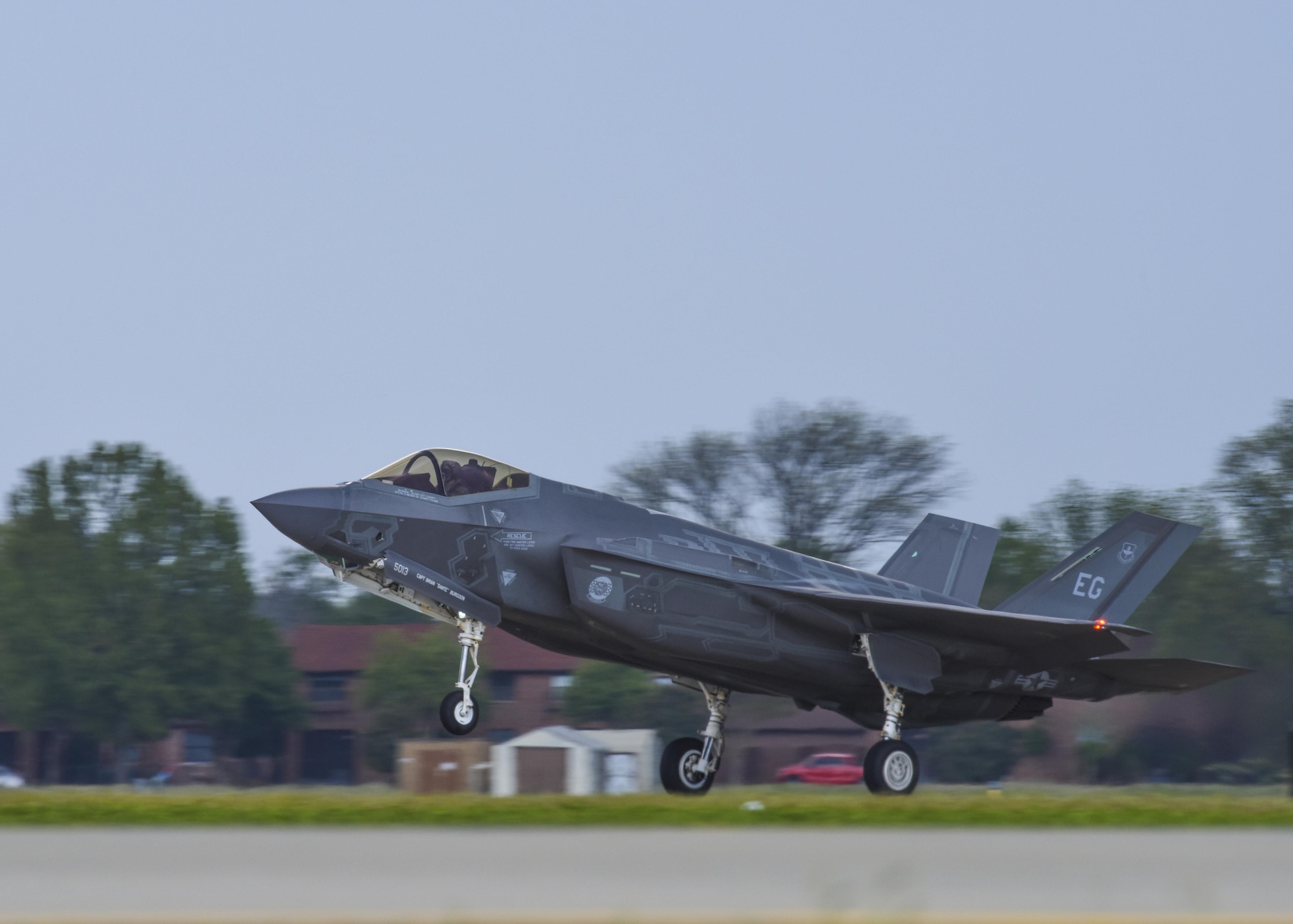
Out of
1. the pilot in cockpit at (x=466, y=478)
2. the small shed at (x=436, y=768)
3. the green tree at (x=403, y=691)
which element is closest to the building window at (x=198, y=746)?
the green tree at (x=403, y=691)

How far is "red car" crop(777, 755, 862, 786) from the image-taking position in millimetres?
49438

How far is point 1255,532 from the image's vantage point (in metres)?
56.3

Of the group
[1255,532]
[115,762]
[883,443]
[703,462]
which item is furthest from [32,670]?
[1255,532]

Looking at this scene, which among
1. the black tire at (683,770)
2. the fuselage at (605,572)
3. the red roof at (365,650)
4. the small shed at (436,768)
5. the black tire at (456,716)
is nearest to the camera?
the black tire at (456,716)

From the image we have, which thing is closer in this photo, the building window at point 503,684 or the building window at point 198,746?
the building window at point 503,684

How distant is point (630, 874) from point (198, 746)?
60.2 metres

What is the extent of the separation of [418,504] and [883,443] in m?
52.4

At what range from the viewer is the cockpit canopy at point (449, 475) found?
18359mm

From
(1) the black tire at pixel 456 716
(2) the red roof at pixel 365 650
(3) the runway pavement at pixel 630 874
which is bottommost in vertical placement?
(3) the runway pavement at pixel 630 874

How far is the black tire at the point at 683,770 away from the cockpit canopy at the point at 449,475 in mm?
4773

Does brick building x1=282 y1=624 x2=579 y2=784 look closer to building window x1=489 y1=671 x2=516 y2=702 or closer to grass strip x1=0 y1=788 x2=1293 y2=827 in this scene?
building window x1=489 y1=671 x2=516 y2=702

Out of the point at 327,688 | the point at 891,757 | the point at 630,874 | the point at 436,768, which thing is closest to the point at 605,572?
the point at 891,757

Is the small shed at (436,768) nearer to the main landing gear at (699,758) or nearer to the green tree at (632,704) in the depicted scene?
the main landing gear at (699,758)

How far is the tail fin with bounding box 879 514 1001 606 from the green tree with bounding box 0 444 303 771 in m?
45.3
